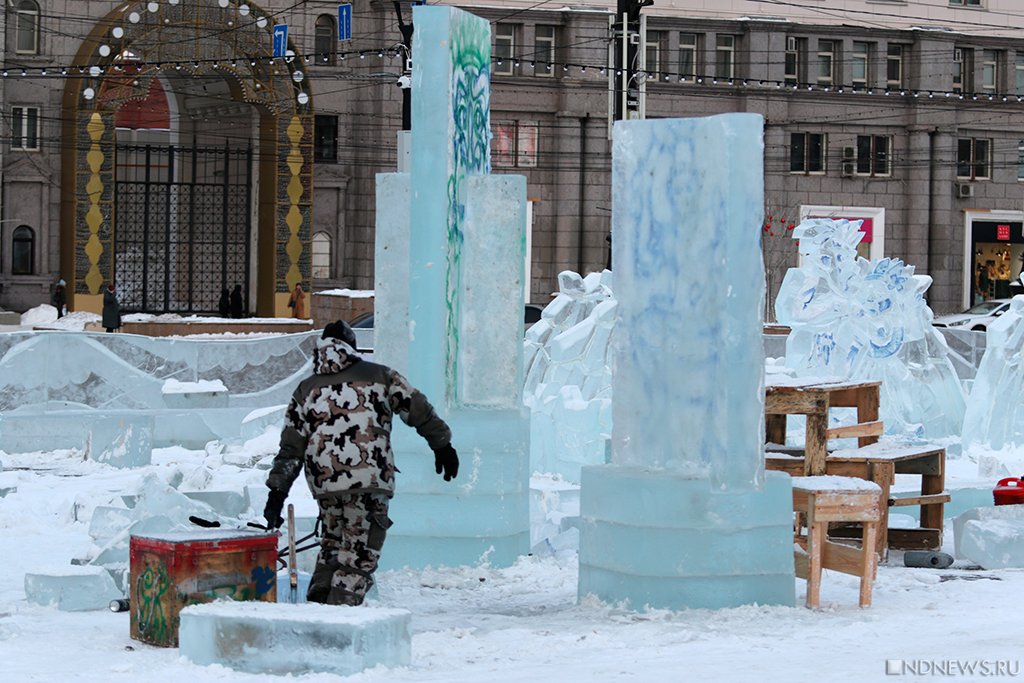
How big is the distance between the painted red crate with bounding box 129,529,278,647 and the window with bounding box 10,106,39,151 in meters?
29.2

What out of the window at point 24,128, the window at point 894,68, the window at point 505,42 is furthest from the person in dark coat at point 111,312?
the window at point 894,68

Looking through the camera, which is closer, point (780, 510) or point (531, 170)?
point (780, 510)

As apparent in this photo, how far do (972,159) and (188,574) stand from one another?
125ft

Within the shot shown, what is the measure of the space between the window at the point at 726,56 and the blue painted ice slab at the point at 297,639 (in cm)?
3510

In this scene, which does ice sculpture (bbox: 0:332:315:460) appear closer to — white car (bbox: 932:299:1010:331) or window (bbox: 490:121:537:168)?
white car (bbox: 932:299:1010:331)

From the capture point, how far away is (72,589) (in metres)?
8.60

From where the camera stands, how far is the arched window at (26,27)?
115 ft

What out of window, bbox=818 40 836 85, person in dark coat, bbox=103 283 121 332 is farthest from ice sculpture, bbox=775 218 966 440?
window, bbox=818 40 836 85

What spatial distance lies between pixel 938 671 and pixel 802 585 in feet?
8.35

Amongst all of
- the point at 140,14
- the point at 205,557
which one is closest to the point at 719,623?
the point at 205,557

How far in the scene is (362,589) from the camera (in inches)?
311

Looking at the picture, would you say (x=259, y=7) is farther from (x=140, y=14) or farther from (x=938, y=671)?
(x=938, y=671)

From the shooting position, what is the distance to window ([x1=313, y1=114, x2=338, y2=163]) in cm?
3850

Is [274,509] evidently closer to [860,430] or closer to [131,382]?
[860,430]
